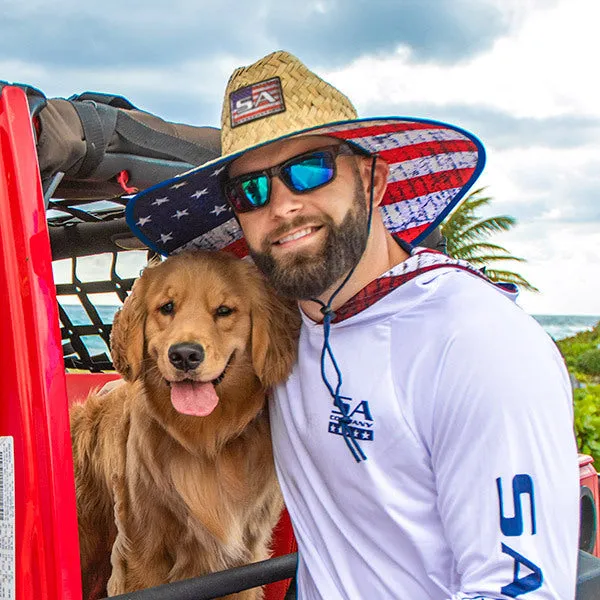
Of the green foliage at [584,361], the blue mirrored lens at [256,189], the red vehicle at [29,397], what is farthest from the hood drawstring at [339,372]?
the green foliage at [584,361]

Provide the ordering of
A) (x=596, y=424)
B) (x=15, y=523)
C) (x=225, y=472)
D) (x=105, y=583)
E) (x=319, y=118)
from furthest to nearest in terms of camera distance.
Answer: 1. (x=596, y=424)
2. (x=105, y=583)
3. (x=225, y=472)
4. (x=319, y=118)
5. (x=15, y=523)

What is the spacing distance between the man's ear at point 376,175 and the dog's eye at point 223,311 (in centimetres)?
69

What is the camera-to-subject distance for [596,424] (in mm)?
6648

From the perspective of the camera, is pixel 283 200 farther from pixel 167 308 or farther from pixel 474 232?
pixel 474 232

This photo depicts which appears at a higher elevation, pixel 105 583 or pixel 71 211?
pixel 71 211

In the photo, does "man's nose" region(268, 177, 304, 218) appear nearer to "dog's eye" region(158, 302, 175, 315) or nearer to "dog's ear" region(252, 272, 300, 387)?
"dog's ear" region(252, 272, 300, 387)

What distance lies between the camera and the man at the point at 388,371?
53.0 inches

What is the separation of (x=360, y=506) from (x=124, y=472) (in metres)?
1.20

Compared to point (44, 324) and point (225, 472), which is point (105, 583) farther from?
point (44, 324)

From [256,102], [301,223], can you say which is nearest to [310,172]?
[301,223]

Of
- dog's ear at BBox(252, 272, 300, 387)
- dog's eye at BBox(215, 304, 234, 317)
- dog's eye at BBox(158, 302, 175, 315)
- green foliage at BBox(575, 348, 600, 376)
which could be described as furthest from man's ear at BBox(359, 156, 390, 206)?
green foliage at BBox(575, 348, 600, 376)

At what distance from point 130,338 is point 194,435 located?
39cm

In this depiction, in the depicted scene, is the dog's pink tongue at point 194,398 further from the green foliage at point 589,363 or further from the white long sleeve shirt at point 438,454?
the green foliage at point 589,363

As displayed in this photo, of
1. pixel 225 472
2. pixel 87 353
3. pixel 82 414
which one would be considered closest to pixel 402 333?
pixel 225 472
